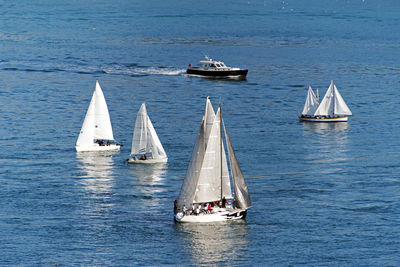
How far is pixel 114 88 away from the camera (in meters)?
161

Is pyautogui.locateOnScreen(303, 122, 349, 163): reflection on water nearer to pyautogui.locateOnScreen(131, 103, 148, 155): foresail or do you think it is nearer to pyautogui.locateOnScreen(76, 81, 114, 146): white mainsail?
pyautogui.locateOnScreen(131, 103, 148, 155): foresail

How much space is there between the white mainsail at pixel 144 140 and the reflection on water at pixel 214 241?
2596 cm

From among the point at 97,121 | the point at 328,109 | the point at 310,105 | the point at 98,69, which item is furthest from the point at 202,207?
the point at 98,69

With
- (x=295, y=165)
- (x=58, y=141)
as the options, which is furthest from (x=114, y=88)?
(x=295, y=165)

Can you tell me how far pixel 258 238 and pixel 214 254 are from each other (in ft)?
19.8

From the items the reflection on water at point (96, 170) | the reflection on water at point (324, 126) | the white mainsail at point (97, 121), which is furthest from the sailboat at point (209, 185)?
the reflection on water at point (324, 126)

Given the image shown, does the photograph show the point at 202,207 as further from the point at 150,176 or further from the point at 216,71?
the point at 216,71

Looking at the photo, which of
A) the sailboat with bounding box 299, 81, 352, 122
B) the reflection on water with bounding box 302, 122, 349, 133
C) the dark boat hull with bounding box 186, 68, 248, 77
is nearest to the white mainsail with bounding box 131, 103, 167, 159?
the reflection on water with bounding box 302, 122, 349, 133

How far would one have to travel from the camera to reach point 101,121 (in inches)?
4407

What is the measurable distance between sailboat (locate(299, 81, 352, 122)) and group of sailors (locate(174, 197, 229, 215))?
5639 cm

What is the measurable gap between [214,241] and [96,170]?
29.8 meters

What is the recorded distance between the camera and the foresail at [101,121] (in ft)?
365

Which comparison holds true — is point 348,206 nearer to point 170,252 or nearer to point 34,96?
point 170,252

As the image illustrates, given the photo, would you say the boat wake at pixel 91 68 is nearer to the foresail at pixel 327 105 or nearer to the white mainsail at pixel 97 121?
the foresail at pixel 327 105
